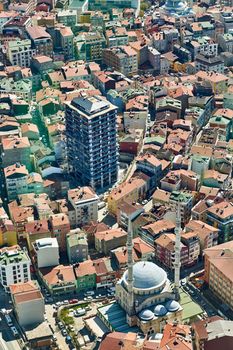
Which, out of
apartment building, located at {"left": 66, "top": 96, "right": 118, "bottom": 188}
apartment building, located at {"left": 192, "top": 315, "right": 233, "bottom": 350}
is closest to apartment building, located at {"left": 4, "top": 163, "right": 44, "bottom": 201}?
apartment building, located at {"left": 66, "top": 96, "right": 118, "bottom": 188}

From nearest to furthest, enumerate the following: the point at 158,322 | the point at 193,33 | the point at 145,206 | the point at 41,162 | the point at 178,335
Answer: the point at 178,335 < the point at 158,322 < the point at 145,206 < the point at 41,162 < the point at 193,33

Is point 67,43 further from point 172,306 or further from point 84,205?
point 172,306

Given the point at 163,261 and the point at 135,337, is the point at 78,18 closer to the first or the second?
the point at 163,261

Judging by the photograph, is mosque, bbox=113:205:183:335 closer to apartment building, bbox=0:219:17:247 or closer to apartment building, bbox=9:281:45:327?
apartment building, bbox=9:281:45:327

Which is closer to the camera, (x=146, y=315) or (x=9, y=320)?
(x=146, y=315)

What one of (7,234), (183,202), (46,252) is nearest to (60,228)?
(46,252)

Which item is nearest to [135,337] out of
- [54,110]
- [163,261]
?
[163,261]
